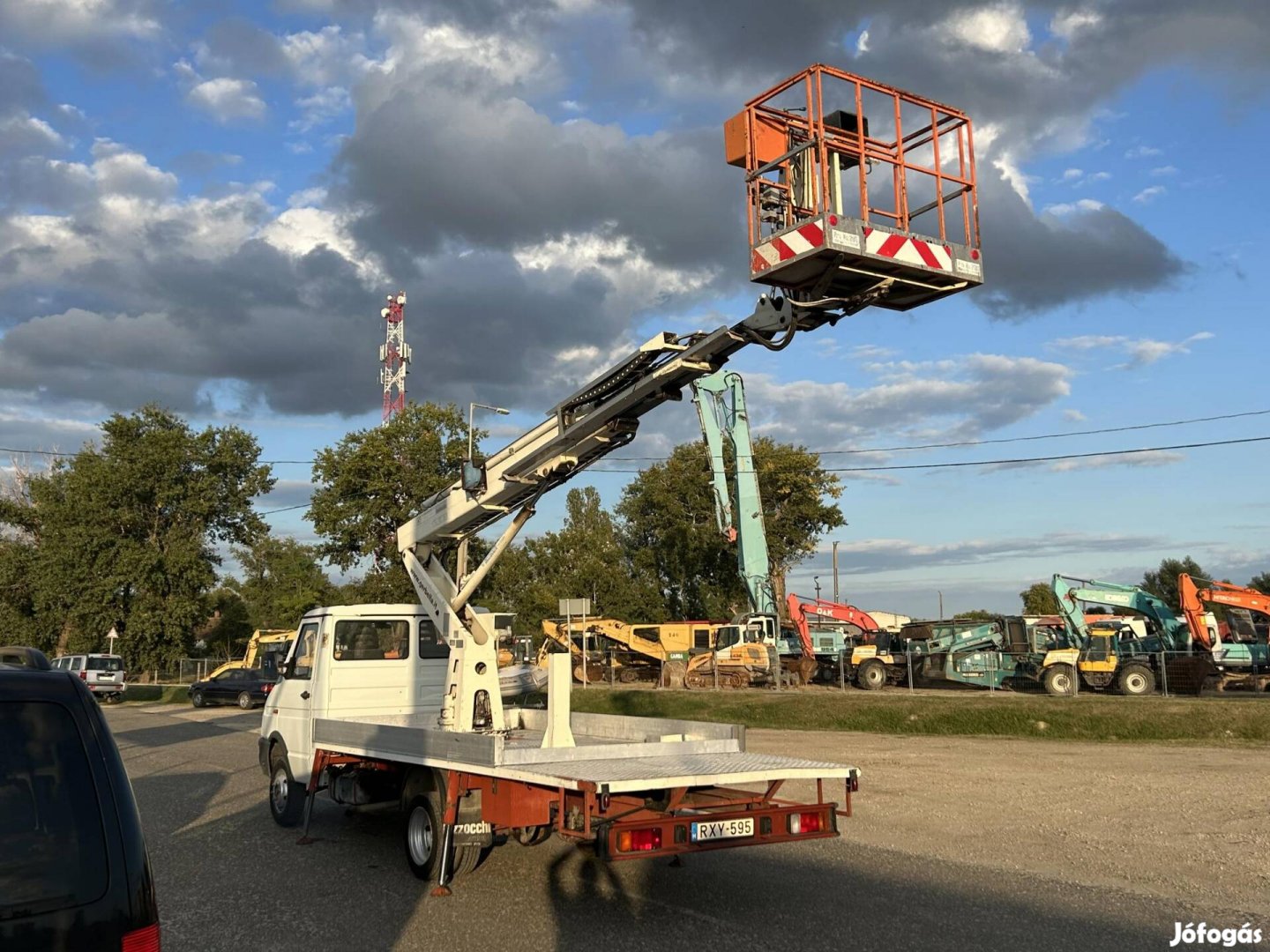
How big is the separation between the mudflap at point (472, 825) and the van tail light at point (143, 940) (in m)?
4.55

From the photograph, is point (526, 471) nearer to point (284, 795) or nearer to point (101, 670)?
point (284, 795)

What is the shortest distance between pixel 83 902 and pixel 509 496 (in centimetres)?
711

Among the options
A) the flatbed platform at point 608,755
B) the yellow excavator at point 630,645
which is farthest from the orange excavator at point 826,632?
the flatbed platform at point 608,755

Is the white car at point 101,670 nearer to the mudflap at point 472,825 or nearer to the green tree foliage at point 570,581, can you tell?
the green tree foliage at point 570,581

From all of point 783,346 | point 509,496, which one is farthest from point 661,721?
point 783,346

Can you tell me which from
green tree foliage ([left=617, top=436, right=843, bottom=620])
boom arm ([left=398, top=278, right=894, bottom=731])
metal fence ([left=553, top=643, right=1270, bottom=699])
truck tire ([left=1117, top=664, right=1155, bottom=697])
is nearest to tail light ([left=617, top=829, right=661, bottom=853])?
boom arm ([left=398, top=278, right=894, bottom=731])

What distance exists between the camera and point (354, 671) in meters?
10.7

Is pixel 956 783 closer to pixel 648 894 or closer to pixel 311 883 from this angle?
pixel 648 894

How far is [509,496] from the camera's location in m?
9.84

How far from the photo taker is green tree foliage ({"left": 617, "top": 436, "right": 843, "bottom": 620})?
56.5 m

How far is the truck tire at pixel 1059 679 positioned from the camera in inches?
1025

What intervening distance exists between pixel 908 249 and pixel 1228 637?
85.3ft

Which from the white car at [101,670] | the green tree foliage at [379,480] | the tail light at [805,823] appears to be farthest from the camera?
the green tree foliage at [379,480]

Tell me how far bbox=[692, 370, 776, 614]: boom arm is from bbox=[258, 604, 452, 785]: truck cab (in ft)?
80.9
